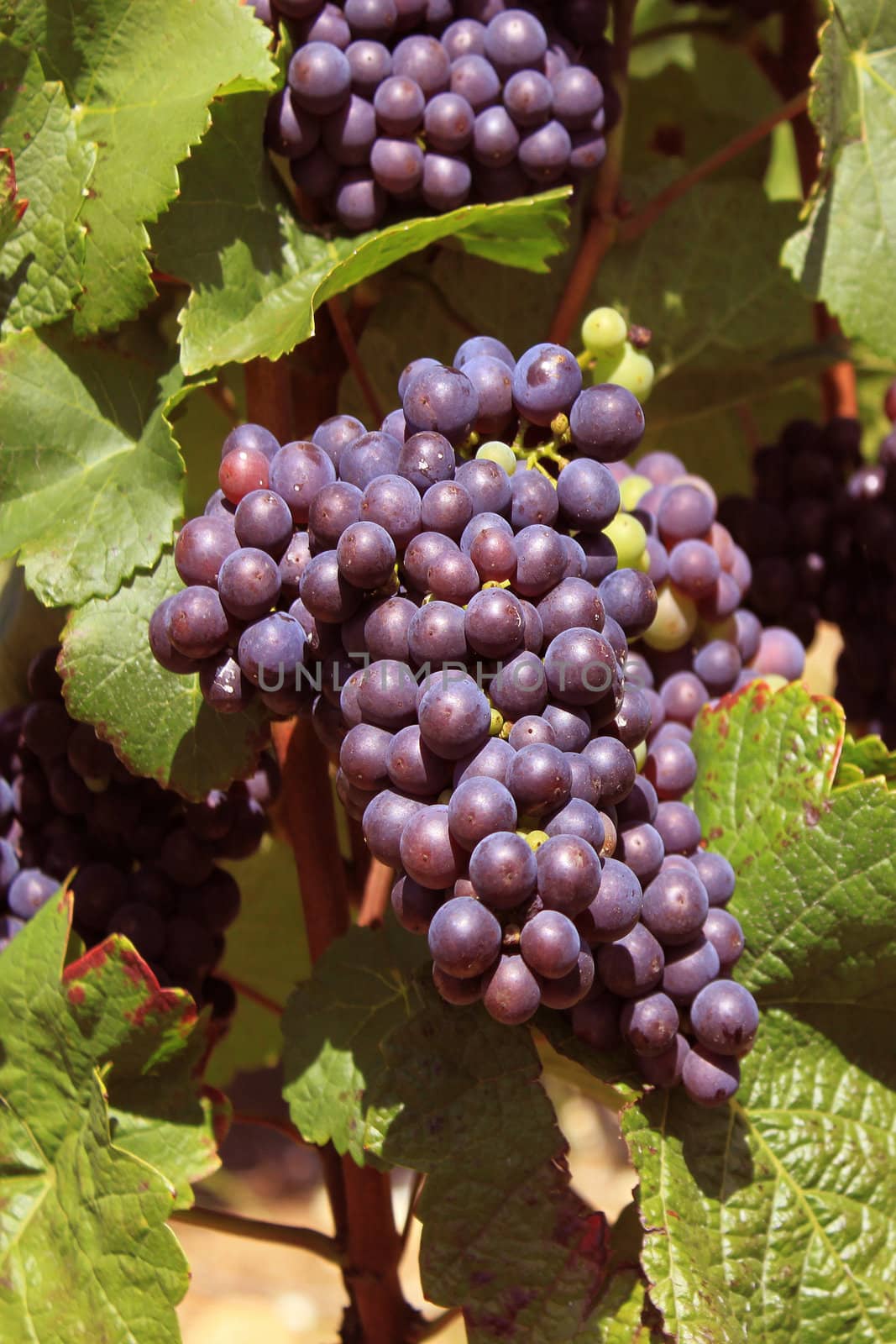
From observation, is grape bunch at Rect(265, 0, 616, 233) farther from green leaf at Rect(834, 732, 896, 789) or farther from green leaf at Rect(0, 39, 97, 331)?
green leaf at Rect(834, 732, 896, 789)

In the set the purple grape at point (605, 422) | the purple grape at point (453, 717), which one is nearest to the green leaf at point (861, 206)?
the purple grape at point (605, 422)

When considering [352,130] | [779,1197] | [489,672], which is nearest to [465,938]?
[489,672]

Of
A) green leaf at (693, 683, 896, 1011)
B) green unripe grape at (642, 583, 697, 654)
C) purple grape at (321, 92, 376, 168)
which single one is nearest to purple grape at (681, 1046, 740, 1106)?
green leaf at (693, 683, 896, 1011)

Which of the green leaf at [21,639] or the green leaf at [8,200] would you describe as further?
the green leaf at [21,639]

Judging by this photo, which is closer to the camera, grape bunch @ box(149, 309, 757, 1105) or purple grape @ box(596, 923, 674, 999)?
grape bunch @ box(149, 309, 757, 1105)

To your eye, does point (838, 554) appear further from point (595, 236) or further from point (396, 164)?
point (396, 164)

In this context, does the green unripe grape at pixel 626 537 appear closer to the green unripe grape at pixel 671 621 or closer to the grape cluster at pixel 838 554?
the green unripe grape at pixel 671 621
